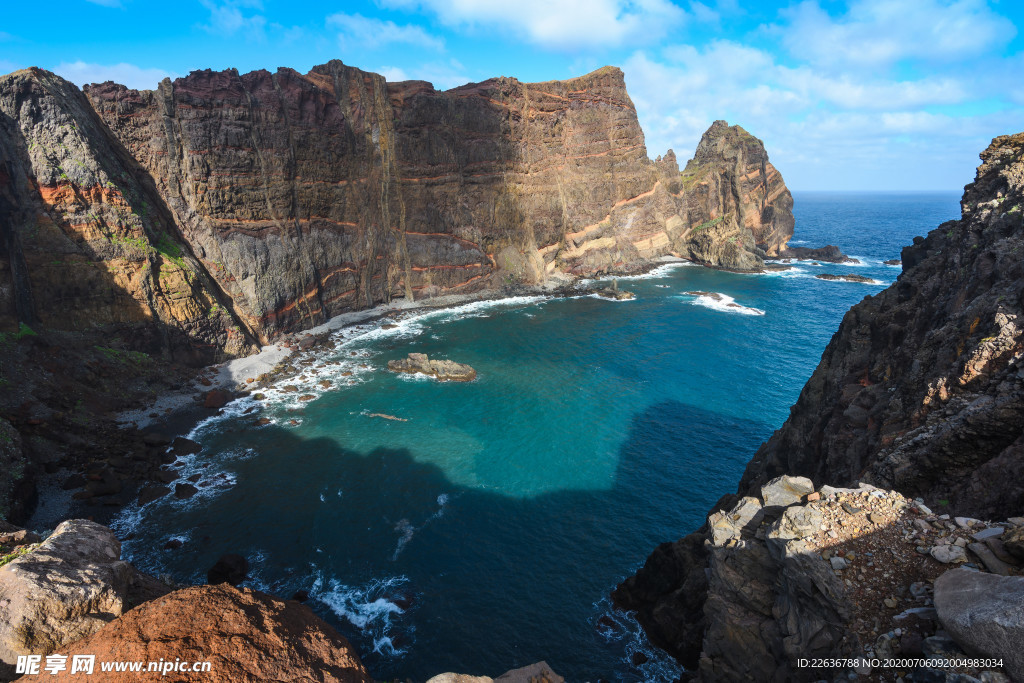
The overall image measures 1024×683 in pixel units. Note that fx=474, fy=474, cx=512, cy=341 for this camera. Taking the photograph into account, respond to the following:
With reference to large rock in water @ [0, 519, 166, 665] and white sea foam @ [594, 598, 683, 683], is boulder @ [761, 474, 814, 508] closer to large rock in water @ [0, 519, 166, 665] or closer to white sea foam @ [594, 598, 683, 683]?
white sea foam @ [594, 598, 683, 683]

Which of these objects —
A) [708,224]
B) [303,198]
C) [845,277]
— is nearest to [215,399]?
[303,198]

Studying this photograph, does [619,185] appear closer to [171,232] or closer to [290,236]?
[290,236]

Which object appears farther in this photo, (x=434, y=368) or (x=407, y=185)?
(x=407, y=185)

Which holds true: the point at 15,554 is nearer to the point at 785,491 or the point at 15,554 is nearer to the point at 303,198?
the point at 785,491

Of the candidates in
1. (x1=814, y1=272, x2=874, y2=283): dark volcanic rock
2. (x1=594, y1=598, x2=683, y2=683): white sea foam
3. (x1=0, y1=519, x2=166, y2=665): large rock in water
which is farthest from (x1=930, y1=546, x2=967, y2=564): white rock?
(x1=814, y1=272, x2=874, y2=283): dark volcanic rock

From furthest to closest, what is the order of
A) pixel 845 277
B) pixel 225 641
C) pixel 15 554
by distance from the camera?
pixel 845 277, pixel 15 554, pixel 225 641

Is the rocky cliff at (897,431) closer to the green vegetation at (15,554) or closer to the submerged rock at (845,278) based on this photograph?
the green vegetation at (15,554)
